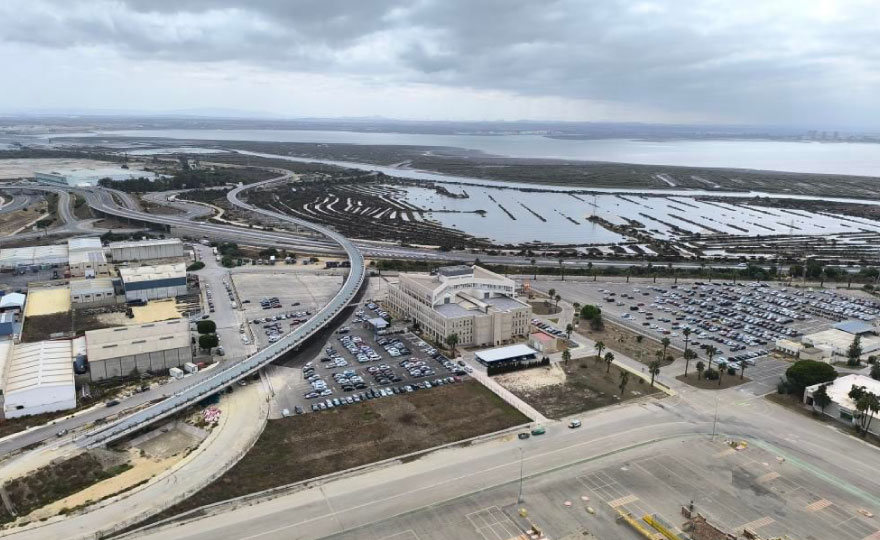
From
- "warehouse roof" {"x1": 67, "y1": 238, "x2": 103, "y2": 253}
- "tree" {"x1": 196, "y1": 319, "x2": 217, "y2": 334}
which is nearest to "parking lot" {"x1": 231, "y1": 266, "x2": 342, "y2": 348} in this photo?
"tree" {"x1": 196, "y1": 319, "x2": 217, "y2": 334}

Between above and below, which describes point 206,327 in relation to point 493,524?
above

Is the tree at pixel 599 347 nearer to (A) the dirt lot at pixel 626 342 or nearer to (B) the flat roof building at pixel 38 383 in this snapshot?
(A) the dirt lot at pixel 626 342

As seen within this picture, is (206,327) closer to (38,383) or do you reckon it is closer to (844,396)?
(38,383)

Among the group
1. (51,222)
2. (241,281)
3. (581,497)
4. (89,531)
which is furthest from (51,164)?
(581,497)


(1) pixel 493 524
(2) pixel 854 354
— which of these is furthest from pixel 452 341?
(2) pixel 854 354

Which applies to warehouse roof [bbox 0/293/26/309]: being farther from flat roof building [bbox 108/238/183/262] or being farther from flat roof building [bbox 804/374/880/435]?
flat roof building [bbox 804/374/880/435]
